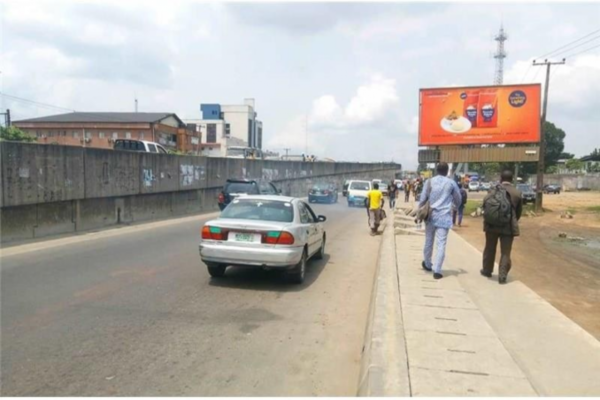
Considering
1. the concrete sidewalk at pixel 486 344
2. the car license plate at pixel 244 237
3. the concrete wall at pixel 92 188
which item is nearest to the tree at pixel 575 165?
the concrete wall at pixel 92 188

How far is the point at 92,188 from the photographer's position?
14695 millimetres

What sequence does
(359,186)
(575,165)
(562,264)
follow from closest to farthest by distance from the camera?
(562,264) → (359,186) → (575,165)

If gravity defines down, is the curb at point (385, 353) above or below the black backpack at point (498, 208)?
below

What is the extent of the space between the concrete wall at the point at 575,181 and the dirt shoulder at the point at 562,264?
198 ft

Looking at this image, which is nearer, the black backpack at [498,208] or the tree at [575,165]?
the black backpack at [498,208]

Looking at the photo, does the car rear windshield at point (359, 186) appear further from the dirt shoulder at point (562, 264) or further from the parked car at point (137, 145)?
the parked car at point (137, 145)

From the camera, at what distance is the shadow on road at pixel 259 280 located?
772 centimetres

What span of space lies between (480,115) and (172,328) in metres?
30.3

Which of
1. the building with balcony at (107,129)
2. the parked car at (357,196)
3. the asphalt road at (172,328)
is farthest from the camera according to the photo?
the building with balcony at (107,129)

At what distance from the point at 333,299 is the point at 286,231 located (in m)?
1.28

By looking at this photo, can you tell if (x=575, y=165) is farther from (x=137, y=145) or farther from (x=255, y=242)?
(x=255, y=242)

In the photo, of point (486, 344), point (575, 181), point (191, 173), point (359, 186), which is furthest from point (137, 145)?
point (575, 181)

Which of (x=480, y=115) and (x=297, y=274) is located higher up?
(x=480, y=115)

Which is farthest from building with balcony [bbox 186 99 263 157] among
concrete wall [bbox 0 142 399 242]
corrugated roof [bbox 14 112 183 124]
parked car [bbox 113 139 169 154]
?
concrete wall [bbox 0 142 399 242]
